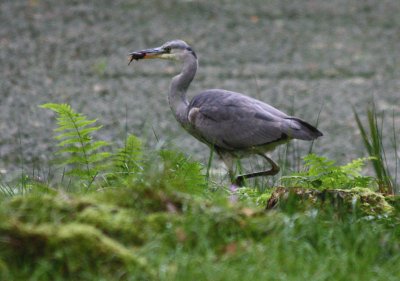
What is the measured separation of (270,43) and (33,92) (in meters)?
3.05

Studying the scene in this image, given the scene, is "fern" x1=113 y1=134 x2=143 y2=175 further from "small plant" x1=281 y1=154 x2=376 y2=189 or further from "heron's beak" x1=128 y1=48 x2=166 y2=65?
"heron's beak" x1=128 y1=48 x2=166 y2=65

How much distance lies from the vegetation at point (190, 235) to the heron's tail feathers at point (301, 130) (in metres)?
1.25

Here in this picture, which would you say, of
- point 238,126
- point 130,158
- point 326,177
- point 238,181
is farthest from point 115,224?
point 238,126

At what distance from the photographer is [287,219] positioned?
3.44m

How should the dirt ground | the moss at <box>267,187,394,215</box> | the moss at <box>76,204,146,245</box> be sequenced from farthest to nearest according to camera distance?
the dirt ground < the moss at <box>267,187,394,215</box> < the moss at <box>76,204,146,245</box>

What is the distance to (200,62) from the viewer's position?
9.66m

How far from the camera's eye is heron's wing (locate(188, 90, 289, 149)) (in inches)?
213

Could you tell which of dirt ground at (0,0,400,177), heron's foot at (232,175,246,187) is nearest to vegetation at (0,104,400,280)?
heron's foot at (232,175,246,187)

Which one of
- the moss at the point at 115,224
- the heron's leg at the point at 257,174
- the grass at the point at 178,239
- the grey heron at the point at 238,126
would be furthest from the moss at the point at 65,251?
the grey heron at the point at 238,126

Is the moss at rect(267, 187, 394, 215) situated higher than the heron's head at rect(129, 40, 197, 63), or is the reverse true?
the heron's head at rect(129, 40, 197, 63)

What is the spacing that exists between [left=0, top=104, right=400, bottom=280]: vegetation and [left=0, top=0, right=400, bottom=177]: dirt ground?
2.84 m

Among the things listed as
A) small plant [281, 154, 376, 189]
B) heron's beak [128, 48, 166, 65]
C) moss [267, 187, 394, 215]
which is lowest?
small plant [281, 154, 376, 189]

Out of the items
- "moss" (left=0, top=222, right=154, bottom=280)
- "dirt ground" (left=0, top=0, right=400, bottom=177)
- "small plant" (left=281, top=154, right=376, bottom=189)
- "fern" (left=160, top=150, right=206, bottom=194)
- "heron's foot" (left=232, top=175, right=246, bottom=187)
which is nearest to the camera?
"moss" (left=0, top=222, right=154, bottom=280)

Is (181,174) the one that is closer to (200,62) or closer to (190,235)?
(190,235)
